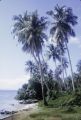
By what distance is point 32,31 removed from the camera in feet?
148

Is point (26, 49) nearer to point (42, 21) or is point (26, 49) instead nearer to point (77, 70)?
point (42, 21)

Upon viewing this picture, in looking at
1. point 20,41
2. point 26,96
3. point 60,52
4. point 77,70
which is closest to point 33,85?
A: point 26,96

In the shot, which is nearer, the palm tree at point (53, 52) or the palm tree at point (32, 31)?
the palm tree at point (32, 31)

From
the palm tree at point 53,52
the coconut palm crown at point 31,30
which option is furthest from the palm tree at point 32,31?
the palm tree at point 53,52

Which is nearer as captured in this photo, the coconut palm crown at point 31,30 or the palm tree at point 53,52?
the coconut palm crown at point 31,30

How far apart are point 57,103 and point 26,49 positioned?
40.1ft

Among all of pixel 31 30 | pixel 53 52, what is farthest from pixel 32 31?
pixel 53 52

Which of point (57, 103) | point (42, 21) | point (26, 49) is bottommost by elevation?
point (57, 103)

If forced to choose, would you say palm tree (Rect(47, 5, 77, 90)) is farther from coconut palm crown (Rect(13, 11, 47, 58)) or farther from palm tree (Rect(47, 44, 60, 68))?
palm tree (Rect(47, 44, 60, 68))

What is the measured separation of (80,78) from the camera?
9281 cm

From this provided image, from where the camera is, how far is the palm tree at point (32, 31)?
45.0 metres

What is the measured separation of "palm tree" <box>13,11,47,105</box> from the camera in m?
45.0

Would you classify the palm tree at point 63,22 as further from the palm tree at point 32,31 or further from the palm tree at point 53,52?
the palm tree at point 53,52

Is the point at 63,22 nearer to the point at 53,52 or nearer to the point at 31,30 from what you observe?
the point at 31,30
